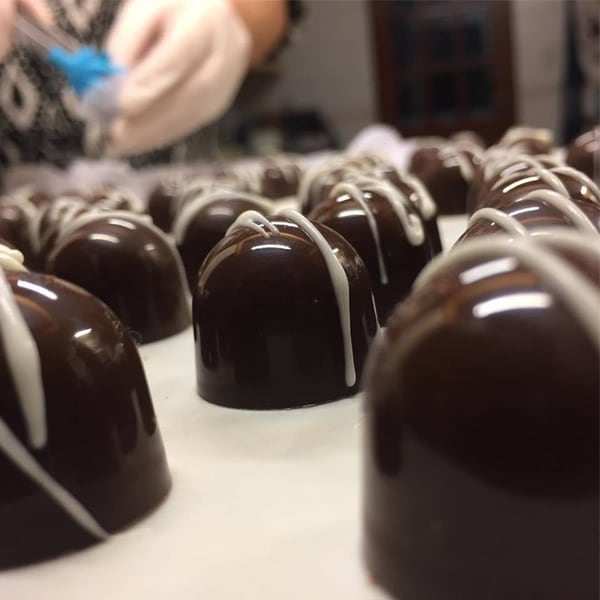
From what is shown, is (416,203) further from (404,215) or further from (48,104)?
(48,104)

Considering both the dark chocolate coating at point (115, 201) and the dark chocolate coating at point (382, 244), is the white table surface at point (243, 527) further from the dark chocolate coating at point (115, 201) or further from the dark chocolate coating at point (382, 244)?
the dark chocolate coating at point (115, 201)

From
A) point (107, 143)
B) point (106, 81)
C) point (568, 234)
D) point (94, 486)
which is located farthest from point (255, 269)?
point (107, 143)

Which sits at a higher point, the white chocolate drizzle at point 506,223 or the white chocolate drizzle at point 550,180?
the white chocolate drizzle at point 506,223

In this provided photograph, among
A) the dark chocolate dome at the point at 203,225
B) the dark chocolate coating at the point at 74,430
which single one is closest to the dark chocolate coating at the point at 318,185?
the dark chocolate dome at the point at 203,225

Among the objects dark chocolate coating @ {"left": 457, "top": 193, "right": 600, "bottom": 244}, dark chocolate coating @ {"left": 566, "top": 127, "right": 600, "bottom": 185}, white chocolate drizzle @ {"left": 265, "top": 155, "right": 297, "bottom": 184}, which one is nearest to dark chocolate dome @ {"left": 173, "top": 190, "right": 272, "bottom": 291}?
dark chocolate coating @ {"left": 457, "top": 193, "right": 600, "bottom": 244}

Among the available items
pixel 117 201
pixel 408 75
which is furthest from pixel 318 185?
pixel 408 75

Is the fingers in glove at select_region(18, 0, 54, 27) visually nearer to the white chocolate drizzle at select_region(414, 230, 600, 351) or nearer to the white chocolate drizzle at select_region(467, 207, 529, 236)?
the white chocolate drizzle at select_region(467, 207, 529, 236)
